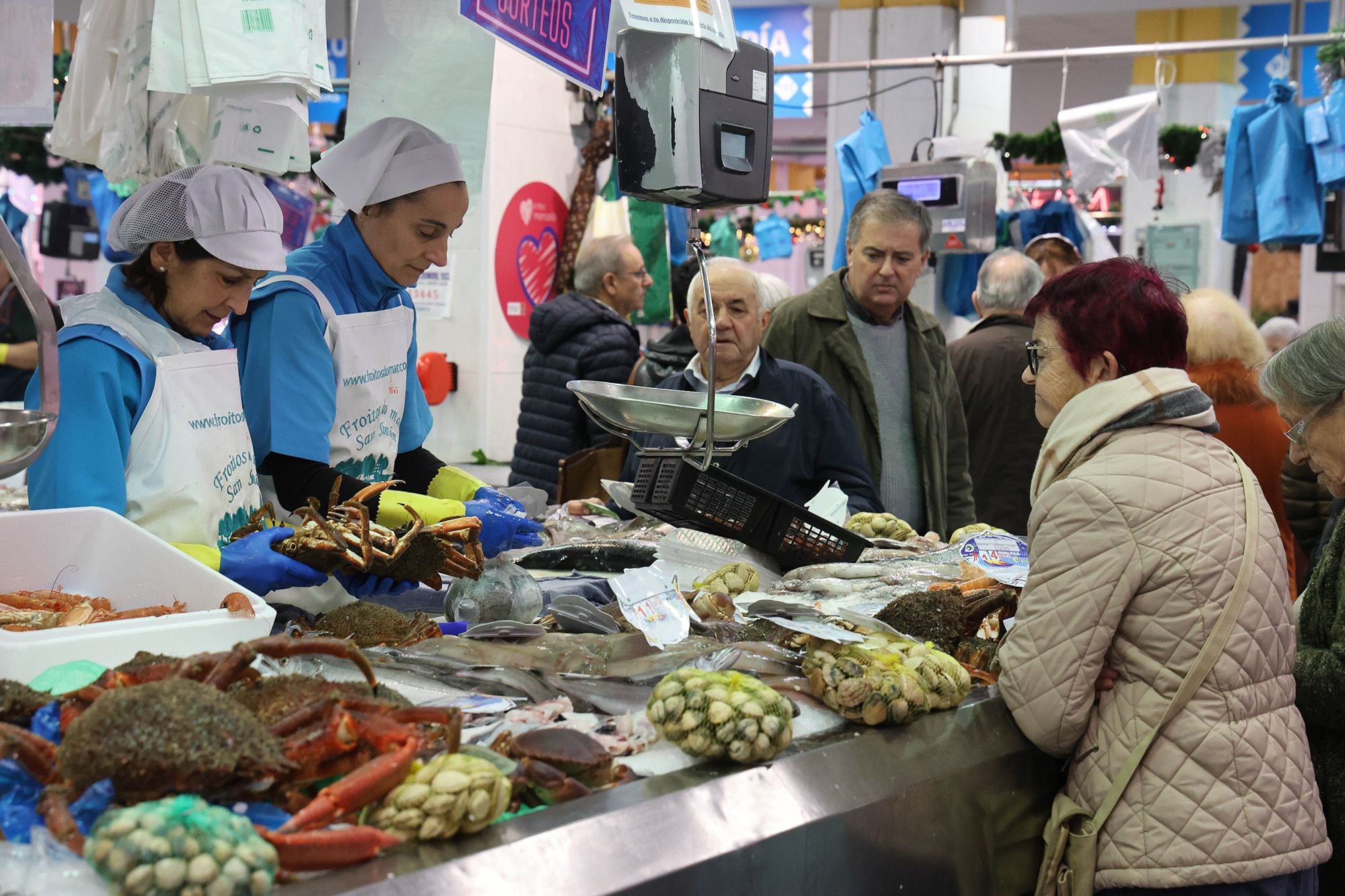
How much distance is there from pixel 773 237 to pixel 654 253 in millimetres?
3843

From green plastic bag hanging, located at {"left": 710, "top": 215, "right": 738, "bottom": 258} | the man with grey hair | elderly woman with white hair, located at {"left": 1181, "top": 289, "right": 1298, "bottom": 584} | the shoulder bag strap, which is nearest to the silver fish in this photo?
the shoulder bag strap

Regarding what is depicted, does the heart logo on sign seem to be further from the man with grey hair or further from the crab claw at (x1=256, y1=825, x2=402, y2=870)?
the crab claw at (x1=256, y1=825, x2=402, y2=870)

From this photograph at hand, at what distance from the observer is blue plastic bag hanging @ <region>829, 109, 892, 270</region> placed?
815 cm

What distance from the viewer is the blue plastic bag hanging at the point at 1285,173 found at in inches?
300

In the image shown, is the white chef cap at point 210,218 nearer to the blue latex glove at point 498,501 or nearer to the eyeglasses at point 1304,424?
the blue latex glove at point 498,501

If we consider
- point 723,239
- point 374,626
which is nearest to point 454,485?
point 374,626

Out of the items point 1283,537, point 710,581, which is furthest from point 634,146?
point 1283,537

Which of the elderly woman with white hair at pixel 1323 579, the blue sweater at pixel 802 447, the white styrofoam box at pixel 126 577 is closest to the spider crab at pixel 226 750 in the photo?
the white styrofoam box at pixel 126 577

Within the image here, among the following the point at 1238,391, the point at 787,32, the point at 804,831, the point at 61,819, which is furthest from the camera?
the point at 787,32

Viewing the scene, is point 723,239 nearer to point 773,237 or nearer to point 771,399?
point 773,237

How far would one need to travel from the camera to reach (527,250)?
8656mm

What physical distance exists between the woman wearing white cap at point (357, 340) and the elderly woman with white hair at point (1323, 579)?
167 centimetres

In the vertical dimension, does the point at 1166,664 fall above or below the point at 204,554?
below

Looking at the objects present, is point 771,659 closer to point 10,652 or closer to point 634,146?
point 634,146
